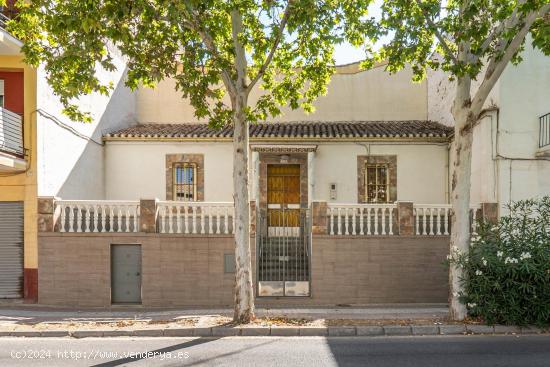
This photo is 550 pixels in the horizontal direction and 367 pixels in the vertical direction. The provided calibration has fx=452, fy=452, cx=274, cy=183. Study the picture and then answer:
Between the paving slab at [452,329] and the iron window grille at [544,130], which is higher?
the iron window grille at [544,130]

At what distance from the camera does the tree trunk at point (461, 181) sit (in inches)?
339

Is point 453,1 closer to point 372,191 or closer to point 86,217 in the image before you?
point 372,191

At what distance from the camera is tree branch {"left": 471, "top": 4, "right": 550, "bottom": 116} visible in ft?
25.9

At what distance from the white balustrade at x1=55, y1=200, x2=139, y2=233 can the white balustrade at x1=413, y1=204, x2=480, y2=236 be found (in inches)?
275

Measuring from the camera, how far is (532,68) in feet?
38.9

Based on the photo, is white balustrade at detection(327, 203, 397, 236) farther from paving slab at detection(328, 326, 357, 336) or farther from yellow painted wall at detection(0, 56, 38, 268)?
yellow painted wall at detection(0, 56, 38, 268)

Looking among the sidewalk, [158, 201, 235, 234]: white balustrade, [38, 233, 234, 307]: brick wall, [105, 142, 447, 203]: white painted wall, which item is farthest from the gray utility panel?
[105, 142, 447, 203]: white painted wall

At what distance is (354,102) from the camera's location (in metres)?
17.5

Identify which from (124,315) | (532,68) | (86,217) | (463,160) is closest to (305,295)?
(124,315)

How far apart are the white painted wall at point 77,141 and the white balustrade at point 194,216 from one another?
3.10 m

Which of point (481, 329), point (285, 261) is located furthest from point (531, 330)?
point (285, 261)

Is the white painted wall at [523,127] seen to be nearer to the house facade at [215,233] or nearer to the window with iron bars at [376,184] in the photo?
the house facade at [215,233]

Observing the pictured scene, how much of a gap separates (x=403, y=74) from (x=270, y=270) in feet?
32.8

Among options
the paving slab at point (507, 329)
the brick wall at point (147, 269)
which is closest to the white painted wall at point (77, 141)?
the brick wall at point (147, 269)
